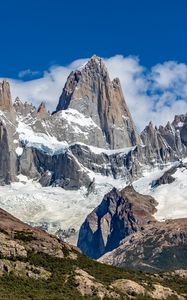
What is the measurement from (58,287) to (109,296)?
12.7 m

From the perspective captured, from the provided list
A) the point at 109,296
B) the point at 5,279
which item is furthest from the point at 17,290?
the point at 109,296

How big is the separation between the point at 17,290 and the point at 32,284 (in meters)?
7.40

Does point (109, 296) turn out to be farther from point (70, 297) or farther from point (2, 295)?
point (2, 295)

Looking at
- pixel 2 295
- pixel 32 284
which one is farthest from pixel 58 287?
pixel 2 295

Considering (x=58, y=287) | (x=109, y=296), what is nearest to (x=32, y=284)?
(x=58, y=287)

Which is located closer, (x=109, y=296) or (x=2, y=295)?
(x=2, y=295)

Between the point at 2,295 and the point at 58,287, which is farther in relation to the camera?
the point at 58,287

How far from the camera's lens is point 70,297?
19400 cm

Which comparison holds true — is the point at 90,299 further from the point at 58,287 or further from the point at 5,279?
the point at 5,279

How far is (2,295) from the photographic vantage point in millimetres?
185750

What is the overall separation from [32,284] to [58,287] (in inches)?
254

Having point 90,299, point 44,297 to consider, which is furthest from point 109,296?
point 44,297

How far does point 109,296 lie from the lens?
200 m

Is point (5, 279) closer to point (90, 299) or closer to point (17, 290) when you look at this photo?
point (17, 290)
